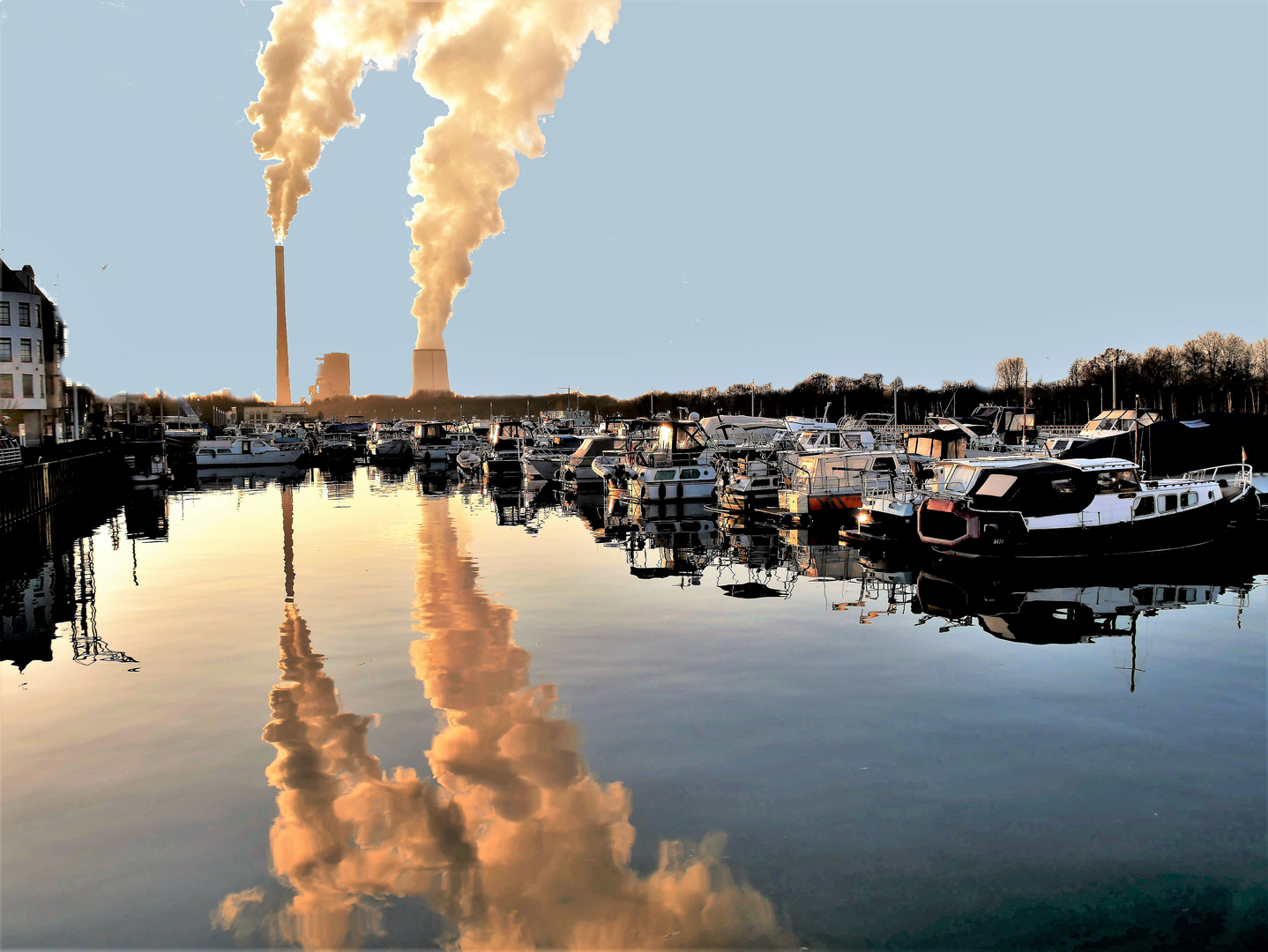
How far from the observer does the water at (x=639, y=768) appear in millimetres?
9188

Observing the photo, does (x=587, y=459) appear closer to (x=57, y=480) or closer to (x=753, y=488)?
(x=753, y=488)

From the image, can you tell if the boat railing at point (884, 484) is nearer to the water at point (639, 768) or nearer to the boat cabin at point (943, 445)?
the boat cabin at point (943, 445)

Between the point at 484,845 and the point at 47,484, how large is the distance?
50.9m

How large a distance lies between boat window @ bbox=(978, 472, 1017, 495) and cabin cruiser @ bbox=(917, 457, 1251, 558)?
3cm

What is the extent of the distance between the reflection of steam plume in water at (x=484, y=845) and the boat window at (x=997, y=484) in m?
20.0

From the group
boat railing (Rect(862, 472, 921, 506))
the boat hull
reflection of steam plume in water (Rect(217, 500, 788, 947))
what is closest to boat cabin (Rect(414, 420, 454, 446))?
boat railing (Rect(862, 472, 921, 506))

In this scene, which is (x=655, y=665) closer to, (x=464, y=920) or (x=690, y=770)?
(x=690, y=770)

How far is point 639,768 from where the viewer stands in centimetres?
1270

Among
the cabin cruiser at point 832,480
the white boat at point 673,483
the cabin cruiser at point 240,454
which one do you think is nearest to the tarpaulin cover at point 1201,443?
the cabin cruiser at point 832,480

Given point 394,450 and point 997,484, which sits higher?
point 997,484

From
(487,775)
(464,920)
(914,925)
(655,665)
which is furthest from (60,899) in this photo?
(655,665)

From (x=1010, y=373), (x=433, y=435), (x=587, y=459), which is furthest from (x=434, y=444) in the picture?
(x=1010, y=373)

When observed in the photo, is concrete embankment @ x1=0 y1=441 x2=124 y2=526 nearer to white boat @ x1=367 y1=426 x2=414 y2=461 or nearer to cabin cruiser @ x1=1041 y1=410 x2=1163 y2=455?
white boat @ x1=367 y1=426 x2=414 y2=461

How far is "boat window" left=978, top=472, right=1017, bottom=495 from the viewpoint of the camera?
30.5 metres
